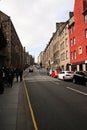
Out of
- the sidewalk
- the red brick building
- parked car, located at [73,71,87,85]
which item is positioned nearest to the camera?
the sidewalk

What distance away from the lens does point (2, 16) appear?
241 feet

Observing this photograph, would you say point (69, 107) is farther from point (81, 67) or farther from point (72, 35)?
point (72, 35)

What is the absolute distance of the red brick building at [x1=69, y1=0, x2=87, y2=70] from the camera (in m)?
50.5

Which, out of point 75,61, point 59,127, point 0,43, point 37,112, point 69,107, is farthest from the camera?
point 75,61

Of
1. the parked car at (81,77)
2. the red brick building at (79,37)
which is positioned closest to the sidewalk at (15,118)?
the parked car at (81,77)

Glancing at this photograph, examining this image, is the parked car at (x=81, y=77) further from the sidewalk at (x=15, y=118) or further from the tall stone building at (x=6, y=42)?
the sidewalk at (x=15, y=118)

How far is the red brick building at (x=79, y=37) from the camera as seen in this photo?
5050 centimetres

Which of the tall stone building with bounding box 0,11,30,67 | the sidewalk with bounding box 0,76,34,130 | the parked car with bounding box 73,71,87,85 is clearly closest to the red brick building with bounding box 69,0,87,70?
the tall stone building with bounding box 0,11,30,67

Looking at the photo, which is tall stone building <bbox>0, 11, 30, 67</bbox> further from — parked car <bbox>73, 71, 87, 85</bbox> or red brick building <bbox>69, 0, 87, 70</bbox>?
red brick building <bbox>69, 0, 87, 70</bbox>

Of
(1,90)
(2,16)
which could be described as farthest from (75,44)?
(1,90)

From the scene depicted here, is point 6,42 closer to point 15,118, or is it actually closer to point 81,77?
point 81,77

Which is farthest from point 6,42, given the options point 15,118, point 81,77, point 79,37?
point 15,118

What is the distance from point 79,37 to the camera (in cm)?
5366

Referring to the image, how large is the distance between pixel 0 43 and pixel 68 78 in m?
10.6
